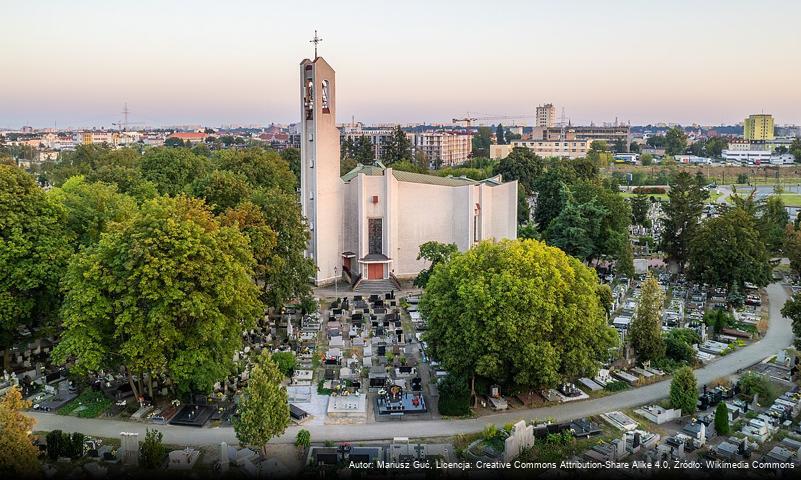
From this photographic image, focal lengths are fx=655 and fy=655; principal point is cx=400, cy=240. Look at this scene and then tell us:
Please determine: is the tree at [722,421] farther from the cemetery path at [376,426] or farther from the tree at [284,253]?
the tree at [284,253]

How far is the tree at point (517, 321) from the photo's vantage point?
2080 centimetres

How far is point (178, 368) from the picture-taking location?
20.5 metres

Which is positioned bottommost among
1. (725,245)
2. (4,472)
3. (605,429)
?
(605,429)

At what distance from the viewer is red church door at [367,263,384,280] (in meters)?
39.8

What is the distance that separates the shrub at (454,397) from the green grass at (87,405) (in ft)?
35.9

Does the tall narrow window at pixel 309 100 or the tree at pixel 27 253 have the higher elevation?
the tall narrow window at pixel 309 100

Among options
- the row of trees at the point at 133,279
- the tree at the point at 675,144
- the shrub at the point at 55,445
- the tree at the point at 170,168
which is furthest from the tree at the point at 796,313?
the tree at the point at 675,144

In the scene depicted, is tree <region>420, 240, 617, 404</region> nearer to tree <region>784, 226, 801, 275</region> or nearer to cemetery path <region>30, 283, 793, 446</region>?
cemetery path <region>30, 283, 793, 446</region>

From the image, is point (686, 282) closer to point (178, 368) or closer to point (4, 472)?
point (178, 368)

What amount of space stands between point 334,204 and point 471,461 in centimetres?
2429

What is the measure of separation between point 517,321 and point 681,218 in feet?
84.7

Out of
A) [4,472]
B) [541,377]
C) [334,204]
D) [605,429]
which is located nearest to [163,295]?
[4,472]

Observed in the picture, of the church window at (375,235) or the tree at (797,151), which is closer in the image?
the church window at (375,235)

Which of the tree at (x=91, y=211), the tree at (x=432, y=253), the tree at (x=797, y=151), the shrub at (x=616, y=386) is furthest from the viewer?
the tree at (x=797, y=151)
